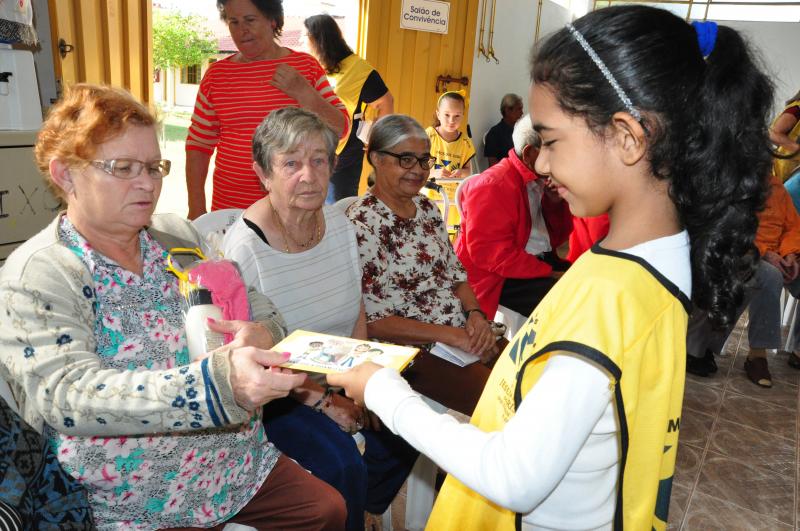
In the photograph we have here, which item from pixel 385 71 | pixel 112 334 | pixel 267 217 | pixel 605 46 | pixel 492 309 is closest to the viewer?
pixel 605 46

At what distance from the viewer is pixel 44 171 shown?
1.39 m

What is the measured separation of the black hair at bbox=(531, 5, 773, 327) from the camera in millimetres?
898

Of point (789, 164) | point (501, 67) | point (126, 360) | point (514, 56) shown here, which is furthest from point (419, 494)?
point (514, 56)

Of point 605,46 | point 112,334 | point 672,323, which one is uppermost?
point 605,46

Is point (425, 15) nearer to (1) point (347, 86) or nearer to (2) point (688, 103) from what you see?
(1) point (347, 86)

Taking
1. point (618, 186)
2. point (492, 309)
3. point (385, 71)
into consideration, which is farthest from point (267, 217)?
point (385, 71)

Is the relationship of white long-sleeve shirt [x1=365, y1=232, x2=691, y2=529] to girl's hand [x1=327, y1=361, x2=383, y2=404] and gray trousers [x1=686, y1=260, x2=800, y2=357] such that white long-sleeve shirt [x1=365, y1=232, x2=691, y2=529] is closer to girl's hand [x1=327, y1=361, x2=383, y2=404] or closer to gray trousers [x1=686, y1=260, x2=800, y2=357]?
girl's hand [x1=327, y1=361, x2=383, y2=404]

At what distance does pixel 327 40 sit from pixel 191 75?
393 cm

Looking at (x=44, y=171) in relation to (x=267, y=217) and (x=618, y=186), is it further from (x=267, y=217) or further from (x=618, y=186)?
(x=618, y=186)

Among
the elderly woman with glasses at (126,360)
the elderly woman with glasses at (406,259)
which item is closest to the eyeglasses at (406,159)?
the elderly woman with glasses at (406,259)

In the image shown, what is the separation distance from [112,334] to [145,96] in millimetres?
2769

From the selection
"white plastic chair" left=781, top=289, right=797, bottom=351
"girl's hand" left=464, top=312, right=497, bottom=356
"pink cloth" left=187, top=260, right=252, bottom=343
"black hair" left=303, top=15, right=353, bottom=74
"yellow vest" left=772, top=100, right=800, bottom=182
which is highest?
"black hair" left=303, top=15, right=353, bottom=74

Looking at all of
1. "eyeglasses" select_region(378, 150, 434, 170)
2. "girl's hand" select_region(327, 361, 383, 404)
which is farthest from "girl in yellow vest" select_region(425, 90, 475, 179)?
"girl's hand" select_region(327, 361, 383, 404)

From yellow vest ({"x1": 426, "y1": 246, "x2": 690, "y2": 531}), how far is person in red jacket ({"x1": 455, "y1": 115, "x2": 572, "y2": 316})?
6.74 ft
